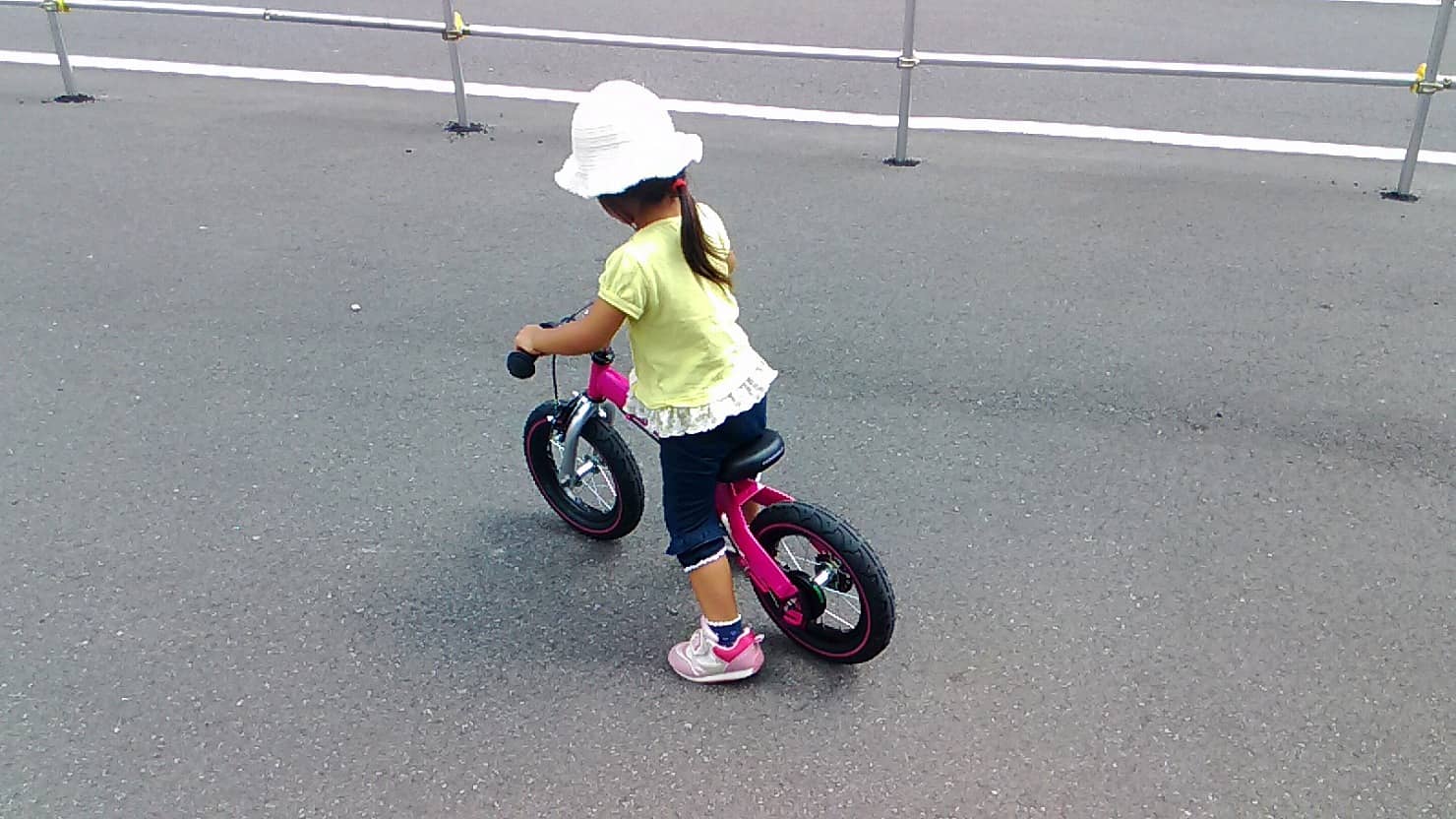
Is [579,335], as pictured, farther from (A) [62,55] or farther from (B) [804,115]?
(A) [62,55]

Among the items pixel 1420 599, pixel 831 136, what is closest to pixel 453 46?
pixel 831 136

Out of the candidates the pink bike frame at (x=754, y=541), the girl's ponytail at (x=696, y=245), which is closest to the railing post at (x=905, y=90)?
the pink bike frame at (x=754, y=541)

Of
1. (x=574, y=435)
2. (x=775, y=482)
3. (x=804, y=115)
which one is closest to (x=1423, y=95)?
(x=804, y=115)

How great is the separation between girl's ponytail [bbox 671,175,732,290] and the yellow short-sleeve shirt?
0.03 meters

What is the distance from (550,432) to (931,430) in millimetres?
1422

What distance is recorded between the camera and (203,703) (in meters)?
3.23

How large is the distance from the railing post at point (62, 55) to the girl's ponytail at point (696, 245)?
22.4 feet

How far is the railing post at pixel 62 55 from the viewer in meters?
8.00

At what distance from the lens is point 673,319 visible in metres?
Answer: 2.97

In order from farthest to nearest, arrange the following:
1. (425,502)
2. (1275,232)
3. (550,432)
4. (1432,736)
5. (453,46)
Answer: (453,46) → (1275,232) → (425,502) → (550,432) → (1432,736)

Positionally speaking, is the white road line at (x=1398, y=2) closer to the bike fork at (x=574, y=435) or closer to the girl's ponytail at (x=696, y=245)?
the bike fork at (x=574, y=435)

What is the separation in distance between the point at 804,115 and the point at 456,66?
219cm

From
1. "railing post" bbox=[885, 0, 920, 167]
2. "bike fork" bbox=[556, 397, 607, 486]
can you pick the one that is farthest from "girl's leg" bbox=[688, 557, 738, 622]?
"railing post" bbox=[885, 0, 920, 167]

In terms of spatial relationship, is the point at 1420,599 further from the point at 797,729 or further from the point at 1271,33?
the point at 1271,33
